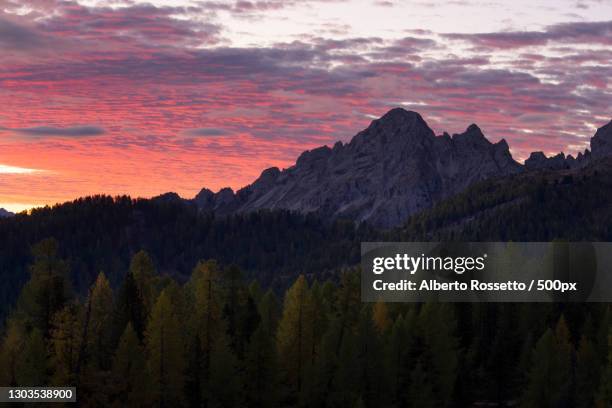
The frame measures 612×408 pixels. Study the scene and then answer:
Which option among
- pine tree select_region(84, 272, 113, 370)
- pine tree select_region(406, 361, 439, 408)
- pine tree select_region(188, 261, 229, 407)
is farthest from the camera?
pine tree select_region(406, 361, 439, 408)

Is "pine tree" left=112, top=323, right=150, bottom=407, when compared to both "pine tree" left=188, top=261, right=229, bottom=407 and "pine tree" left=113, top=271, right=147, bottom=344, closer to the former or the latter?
"pine tree" left=188, top=261, right=229, bottom=407

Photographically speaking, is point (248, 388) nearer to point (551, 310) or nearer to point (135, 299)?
point (135, 299)

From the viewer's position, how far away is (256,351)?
92.9m

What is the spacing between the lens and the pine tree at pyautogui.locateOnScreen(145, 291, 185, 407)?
8638 cm

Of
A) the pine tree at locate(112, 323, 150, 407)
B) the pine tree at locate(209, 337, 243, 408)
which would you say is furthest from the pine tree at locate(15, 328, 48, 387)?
the pine tree at locate(209, 337, 243, 408)

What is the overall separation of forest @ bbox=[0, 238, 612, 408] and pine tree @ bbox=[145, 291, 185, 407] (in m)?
0.10

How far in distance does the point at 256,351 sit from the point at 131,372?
1354cm

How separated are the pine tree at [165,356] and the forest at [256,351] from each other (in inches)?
4.1

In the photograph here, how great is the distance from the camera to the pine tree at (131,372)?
276 ft

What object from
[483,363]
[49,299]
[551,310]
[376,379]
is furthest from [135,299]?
[551,310]

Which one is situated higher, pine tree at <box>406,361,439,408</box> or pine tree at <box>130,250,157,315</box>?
pine tree at <box>130,250,157,315</box>

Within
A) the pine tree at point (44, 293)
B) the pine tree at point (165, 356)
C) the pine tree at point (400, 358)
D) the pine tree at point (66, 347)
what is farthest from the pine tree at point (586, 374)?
the pine tree at point (44, 293)

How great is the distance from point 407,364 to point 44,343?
1561 inches

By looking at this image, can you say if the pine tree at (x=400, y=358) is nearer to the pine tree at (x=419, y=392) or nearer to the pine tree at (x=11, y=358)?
the pine tree at (x=419, y=392)
